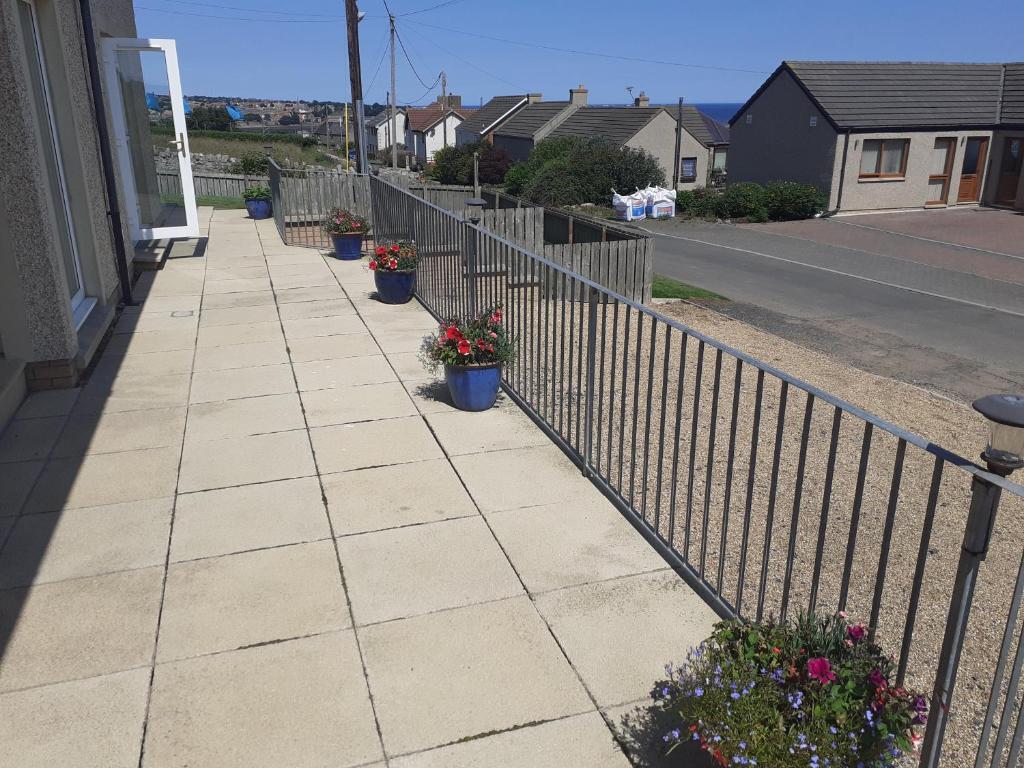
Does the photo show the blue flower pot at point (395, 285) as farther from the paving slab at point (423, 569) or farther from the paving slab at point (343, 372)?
the paving slab at point (423, 569)

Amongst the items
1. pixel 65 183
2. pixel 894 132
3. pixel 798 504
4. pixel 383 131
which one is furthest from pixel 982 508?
pixel 383 131

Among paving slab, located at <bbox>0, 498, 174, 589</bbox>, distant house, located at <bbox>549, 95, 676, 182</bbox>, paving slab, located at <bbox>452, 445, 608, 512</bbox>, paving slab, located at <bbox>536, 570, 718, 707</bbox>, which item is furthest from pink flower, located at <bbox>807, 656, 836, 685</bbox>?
distant house, located at <bbox>549, 95, 676, 182</bbox>

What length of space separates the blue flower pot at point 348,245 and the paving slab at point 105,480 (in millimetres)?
7667

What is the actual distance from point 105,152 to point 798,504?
9215 millimetres

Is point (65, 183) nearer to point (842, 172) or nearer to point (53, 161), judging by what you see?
point (53, 161)

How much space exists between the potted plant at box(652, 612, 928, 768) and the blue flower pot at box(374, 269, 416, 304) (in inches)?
305

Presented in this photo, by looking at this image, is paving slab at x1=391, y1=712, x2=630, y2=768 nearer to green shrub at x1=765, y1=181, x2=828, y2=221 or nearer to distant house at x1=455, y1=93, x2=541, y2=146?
green shrub at x1=765, y1=181, x2=828, y2=221

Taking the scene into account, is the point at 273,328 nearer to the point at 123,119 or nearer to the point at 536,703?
the point at 123,119

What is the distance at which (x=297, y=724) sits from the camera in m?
3.37

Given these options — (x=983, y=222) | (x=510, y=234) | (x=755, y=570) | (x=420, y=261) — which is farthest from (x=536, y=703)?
(x=983, y=222)

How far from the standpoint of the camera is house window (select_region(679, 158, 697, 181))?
161 feet

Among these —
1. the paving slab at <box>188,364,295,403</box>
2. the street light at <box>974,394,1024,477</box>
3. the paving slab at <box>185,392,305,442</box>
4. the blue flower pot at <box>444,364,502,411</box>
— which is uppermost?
the street light at <box>974,394,1024,477</box>

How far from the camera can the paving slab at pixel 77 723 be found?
3195 mm

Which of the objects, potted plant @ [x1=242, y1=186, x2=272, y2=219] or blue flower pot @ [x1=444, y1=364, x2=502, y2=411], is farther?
potted plant @ [x1=242, y1=186, x2=272, y2=219]
